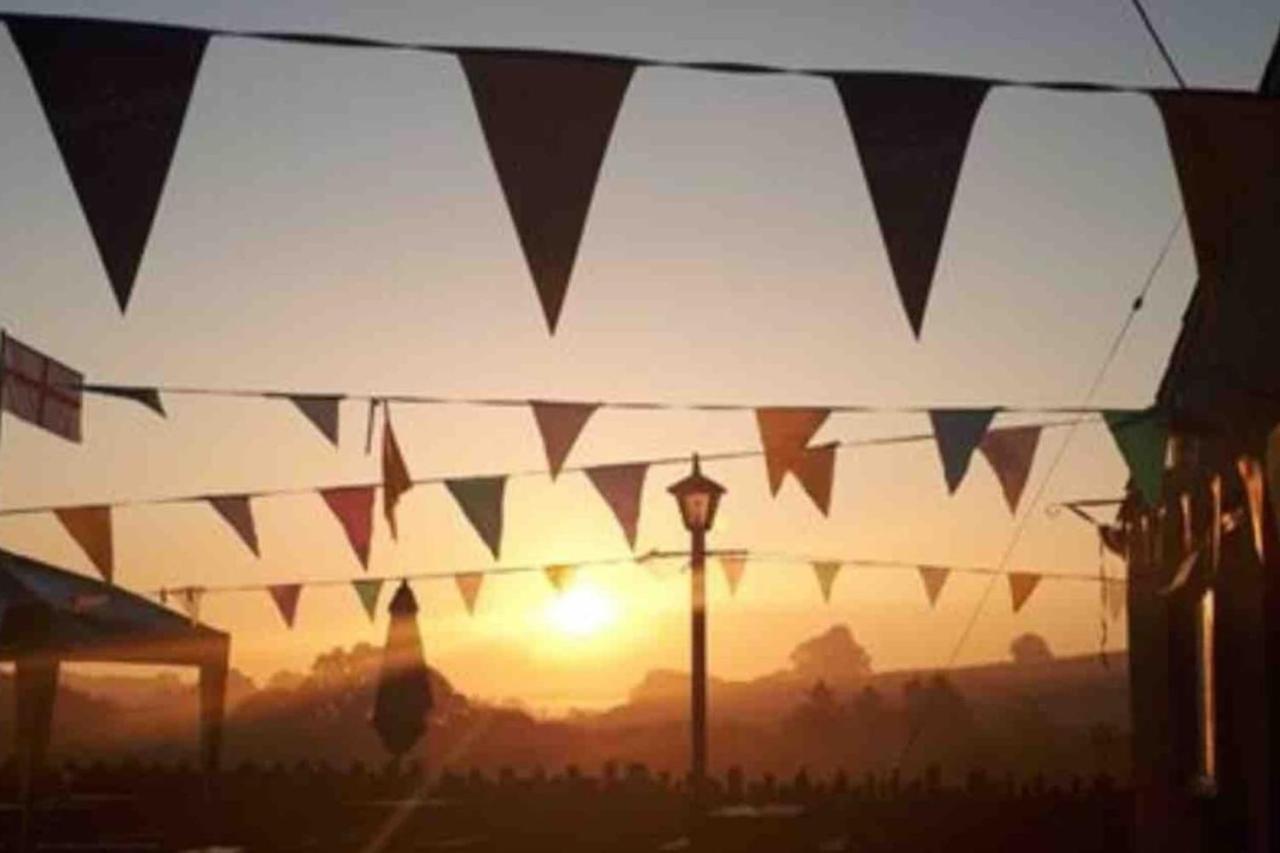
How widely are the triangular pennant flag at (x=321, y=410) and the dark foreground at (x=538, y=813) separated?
19.0 ft

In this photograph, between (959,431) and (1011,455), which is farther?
(1011,455)

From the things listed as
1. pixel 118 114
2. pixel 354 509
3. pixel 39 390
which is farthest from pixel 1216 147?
pixel 354 509

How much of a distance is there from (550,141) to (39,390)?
6.02 metres

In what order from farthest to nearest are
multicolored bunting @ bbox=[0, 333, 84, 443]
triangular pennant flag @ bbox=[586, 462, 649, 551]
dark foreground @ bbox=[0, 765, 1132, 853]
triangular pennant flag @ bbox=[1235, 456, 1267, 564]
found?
dark foreground @ bbox=[0, 765, 1132, 853] < triangular pennant flag @ bbox=[586, 462, 649, 551] < multicolored bunting @ bbox=[0, 333, 84, 443] < triangular pennant flag @ bbox=[1235, 456, 1267, 564]

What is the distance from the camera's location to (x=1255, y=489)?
27.7ft

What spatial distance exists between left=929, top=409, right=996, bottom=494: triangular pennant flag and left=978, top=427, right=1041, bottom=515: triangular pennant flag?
1.30 metres

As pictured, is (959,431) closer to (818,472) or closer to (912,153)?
(818,472)

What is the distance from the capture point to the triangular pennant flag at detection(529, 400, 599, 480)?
37.9 feet

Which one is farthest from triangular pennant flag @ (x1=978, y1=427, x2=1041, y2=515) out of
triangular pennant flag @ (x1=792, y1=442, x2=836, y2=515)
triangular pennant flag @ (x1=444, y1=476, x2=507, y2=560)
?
triangular pennant flag @ (x1=444, y1=476, x2=507, y2=560)

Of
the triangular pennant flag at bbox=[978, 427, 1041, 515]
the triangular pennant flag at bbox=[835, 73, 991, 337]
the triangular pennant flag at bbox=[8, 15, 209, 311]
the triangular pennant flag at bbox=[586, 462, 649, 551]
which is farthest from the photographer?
the triangular pennant flag at bbox=[586, 462, 649, 551]

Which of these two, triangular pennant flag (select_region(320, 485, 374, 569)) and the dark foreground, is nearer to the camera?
triangular pennant flag (select_region(320, 485, 374, 569))

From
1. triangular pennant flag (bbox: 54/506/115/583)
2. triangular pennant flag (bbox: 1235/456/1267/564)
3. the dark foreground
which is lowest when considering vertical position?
the dark foreground

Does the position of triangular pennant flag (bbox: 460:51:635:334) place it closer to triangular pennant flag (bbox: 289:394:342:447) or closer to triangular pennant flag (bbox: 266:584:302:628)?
triangular pennant flag (bbox: 289:394:342:447)

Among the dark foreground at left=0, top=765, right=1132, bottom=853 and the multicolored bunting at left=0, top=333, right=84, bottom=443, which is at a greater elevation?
the multicolored bunting at left=0, top=333, right=84, bottom=443
